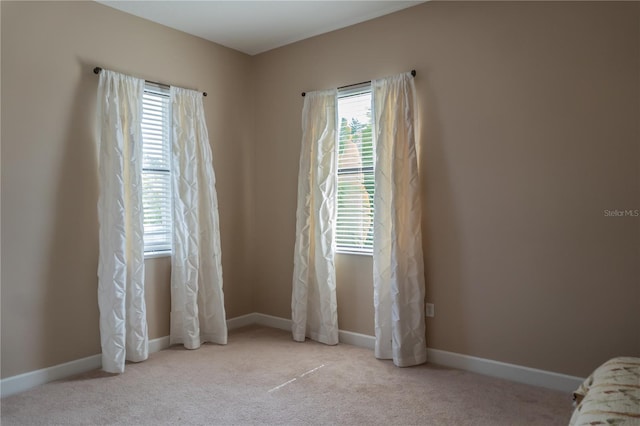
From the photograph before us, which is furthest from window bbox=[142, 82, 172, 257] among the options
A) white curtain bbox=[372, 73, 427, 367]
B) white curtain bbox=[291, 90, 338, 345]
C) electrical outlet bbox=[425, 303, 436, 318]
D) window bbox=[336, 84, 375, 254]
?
electrical outlet bbox=[425, 303, 436, 318]

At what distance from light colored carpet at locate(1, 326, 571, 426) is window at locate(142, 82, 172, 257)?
39.2 inches

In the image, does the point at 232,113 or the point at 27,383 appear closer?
the point at 27,383

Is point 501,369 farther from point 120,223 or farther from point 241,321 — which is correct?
point 120,223

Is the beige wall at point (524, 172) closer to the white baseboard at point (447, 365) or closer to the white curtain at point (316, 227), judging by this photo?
the white baseboard at point (447, 365)

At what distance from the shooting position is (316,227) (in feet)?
13.6

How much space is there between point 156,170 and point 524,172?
292 centimetres

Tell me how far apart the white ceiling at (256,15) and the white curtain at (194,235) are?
2.02 ft

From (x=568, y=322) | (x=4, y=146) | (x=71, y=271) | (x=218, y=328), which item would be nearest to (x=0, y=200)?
(x=4, y=146)

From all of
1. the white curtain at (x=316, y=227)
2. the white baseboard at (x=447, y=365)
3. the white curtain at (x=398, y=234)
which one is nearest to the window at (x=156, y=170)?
the white baseboard at (x=447, y=365)

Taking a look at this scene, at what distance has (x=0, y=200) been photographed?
3.02 meters

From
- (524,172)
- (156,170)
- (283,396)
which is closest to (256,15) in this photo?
(156,170)

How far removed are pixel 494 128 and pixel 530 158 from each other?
0.34 meters

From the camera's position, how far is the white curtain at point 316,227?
13.4 ft

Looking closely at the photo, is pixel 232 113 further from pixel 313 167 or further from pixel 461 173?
pixel 461 173
